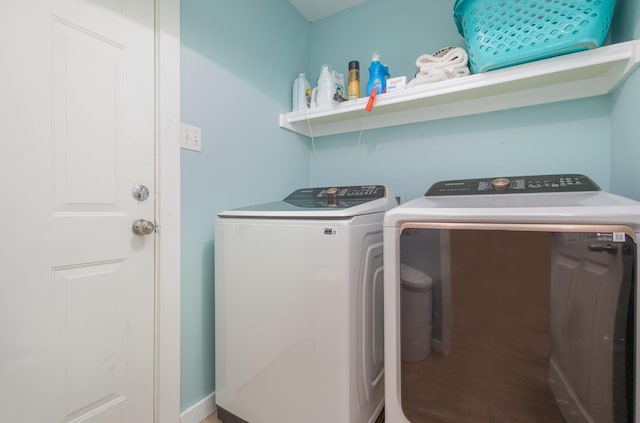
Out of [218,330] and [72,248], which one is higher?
[72,248]

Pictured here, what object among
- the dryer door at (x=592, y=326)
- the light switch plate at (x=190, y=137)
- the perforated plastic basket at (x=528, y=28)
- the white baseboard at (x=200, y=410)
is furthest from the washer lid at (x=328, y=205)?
the white baseboard at (x=200, y=410)

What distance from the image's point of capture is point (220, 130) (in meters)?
1.47

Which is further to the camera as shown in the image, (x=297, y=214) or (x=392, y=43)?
(x=392, y=43)

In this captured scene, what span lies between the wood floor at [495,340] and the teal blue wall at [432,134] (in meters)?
0.95

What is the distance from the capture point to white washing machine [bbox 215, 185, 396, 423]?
1.01 meters

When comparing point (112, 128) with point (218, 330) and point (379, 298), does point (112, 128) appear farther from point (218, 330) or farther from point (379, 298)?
point (379, 298)

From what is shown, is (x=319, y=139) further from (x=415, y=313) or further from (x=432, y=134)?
(x=415, y=313)

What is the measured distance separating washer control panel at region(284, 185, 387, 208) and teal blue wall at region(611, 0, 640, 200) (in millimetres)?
935

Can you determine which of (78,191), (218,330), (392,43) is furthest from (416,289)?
(392,43)

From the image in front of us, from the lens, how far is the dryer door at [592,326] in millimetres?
708

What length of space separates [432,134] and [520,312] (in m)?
1.23

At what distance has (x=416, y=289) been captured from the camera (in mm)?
966

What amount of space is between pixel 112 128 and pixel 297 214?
2.56 ft

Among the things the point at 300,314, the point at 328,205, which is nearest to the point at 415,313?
the point at 300,314
